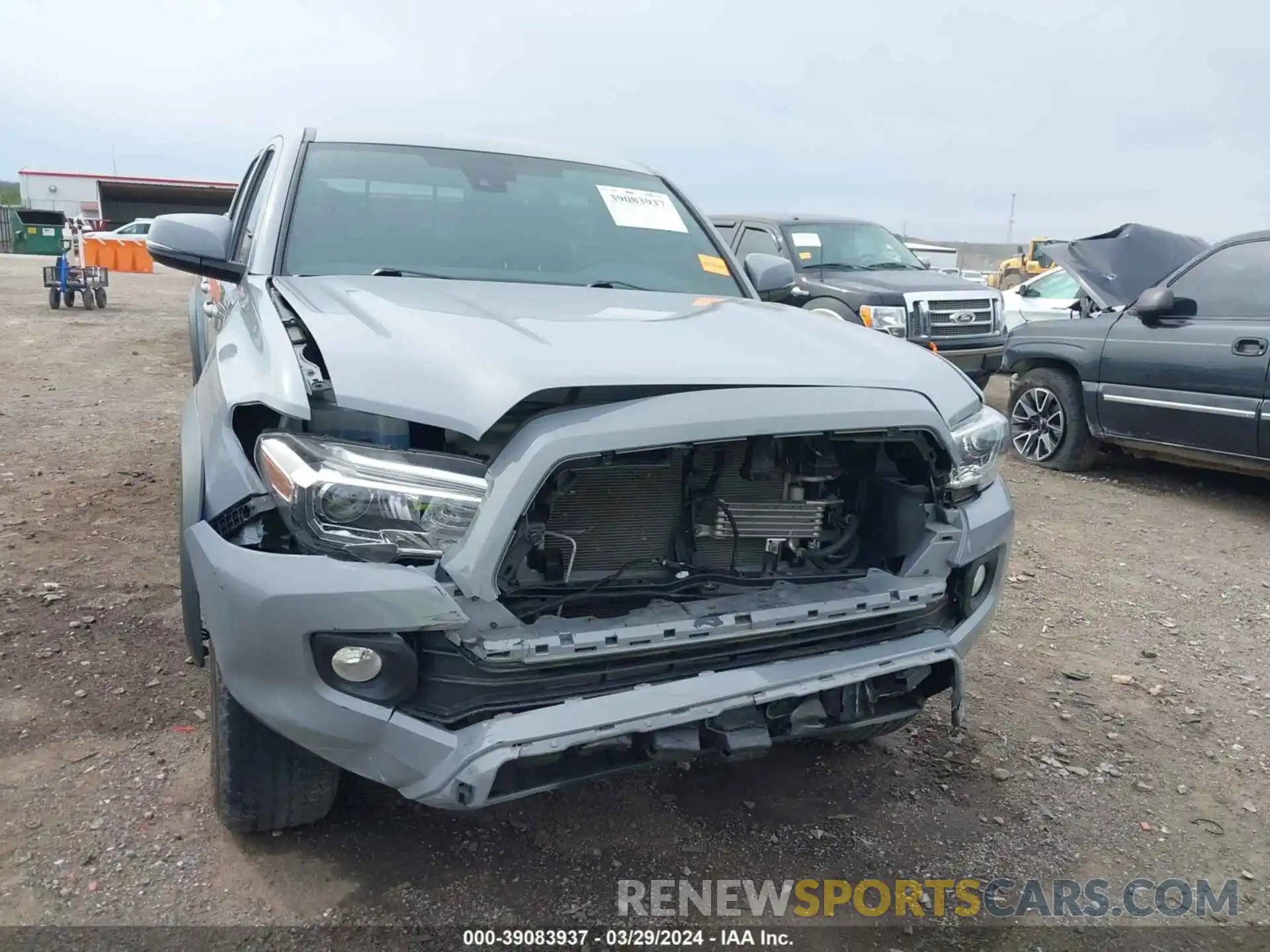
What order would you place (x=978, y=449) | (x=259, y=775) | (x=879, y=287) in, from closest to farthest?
(x=259, y=775) → (x=978, y=449) → (x=879, y=287)

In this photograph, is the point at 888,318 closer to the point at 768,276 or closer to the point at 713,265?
the point at 768,276

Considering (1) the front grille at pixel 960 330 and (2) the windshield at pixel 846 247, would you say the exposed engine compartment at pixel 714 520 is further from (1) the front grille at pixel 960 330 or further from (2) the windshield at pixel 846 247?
(2) the windshield at pixel 846 247

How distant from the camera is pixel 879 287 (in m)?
8.77

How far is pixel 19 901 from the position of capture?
2.14m

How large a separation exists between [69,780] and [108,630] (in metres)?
1.00

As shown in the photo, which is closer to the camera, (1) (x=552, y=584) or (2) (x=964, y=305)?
(1) (x=552, y=584)

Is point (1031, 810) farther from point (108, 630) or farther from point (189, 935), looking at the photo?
point (108, 630)

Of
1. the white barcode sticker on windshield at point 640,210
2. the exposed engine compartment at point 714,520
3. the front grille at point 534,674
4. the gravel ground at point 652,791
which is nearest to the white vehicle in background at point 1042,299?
the gravel ground at point 652,791

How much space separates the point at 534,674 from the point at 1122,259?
249 inches

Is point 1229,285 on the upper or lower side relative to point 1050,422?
upper

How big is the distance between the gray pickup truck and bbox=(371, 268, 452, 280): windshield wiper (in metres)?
0.01

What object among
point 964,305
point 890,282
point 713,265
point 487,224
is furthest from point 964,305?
point 487,224

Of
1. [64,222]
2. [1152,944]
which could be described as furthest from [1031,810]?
[64,222]

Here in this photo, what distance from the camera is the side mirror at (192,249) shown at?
293 cm
